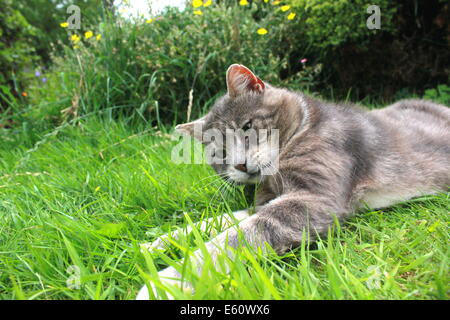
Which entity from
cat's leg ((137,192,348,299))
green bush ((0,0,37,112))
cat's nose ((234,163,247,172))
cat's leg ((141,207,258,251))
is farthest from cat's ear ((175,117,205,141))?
green bush ((0,0,37,112))

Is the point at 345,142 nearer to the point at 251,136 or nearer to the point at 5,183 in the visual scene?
the point at 251,136

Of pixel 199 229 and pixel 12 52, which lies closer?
pixel 199 229

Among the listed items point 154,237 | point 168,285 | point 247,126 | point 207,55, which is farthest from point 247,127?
point 207,55

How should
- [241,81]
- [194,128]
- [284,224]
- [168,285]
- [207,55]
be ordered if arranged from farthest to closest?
[207,55]
[194,128]
[241,81]
[284,224]
[168,285]

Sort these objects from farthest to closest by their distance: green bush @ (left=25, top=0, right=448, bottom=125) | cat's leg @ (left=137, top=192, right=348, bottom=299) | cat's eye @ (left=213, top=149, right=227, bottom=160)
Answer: green bush @ (left=25, top=0, right=448, bottom=125), cat's eye @ (left=213, top=149, right=227, bottom=160), cat's leg @ (left=137, top=192, right=348, bottom=299)

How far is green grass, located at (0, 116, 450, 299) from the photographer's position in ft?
3.49

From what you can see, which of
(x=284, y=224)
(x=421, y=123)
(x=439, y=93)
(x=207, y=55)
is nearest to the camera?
(x=284, y=224)

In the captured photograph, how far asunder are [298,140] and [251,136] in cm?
23

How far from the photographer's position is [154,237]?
5.02 ft

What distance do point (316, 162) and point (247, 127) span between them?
1.35 ft

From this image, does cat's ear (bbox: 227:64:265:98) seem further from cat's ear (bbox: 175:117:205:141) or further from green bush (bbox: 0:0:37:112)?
green bush (bbox: 0:0:37:112)

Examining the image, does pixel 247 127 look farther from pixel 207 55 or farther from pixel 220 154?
pixel 207 55

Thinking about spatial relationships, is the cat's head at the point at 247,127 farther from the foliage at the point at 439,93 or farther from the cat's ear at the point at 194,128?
the foliage at the point at 439,93
